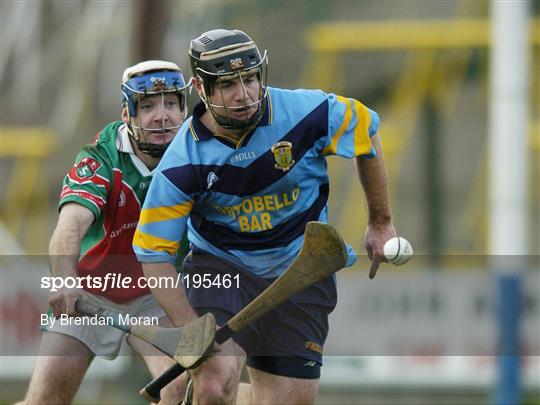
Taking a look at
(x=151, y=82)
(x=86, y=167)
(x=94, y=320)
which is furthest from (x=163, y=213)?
(x=94, y=320)

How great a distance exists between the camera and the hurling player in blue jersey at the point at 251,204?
5215mm

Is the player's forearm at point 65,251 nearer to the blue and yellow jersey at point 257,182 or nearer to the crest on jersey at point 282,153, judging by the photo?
the blue and yellow jersey at point 257,182

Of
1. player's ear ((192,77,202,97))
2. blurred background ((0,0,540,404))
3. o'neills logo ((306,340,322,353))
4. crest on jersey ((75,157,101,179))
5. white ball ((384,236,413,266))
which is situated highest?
player's ear ((192,77,202,97))

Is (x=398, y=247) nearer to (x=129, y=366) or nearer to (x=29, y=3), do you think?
(x=129, y=366)

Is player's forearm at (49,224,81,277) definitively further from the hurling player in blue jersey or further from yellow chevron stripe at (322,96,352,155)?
yellow chevron stripe at (322,96,352,155)

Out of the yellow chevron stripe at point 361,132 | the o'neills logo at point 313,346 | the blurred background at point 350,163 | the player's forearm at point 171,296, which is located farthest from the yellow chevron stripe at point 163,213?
the blurred background at point 350,163

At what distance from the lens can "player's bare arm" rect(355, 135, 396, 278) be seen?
5.55 meters

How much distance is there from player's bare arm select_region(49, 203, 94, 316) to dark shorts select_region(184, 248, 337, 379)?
0.45 m

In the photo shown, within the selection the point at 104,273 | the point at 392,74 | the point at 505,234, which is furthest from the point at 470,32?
the point at 104,273

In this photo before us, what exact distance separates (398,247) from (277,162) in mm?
596

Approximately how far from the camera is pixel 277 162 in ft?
17.4

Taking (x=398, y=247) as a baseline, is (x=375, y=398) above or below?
below
